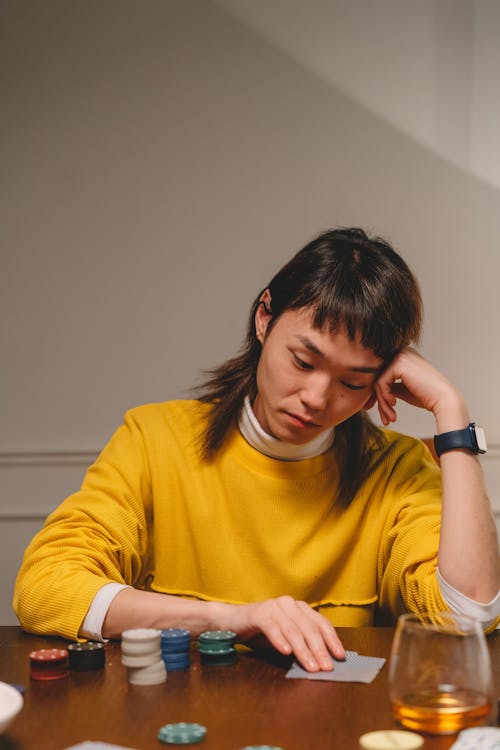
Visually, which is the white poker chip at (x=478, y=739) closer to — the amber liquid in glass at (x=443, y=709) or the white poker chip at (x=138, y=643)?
the amber liquid in glass at (x=443, y=709)

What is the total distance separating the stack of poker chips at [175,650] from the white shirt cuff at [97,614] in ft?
0.55

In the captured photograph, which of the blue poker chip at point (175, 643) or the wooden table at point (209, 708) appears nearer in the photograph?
the wooden table at point (209, 708)

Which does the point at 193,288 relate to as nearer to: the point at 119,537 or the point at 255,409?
the point at 255,409

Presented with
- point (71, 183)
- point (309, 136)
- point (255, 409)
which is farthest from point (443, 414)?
point (71, 183)

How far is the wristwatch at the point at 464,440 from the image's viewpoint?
1.46 m

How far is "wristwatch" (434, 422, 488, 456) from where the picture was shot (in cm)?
146

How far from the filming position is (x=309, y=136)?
8.86 ft

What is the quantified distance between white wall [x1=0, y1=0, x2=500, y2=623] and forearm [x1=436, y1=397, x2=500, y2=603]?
126 centimetres

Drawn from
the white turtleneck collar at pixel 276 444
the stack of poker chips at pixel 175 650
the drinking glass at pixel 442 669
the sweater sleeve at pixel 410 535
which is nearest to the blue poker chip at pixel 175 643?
the stack of poker chips at pixel 175 650

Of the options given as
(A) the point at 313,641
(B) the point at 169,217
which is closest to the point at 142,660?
(A) the point at 313,641

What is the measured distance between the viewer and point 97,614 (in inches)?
46.4

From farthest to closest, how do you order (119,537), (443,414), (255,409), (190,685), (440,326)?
(440,326) < (255,409) < (443,414) < (119,537) < (190,685)

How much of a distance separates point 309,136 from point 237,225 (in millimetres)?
352

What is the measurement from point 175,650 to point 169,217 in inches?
74.4
